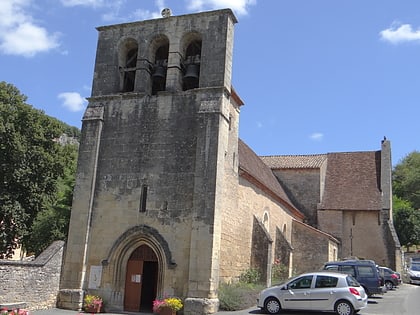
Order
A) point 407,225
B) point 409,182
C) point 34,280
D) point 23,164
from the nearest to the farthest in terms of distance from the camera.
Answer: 1. point 34,280
2. point 23,164
3. point 407,225
4. point 409,182

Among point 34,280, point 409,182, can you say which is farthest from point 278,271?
point 409,182

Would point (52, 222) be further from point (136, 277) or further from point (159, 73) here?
point (159, 73)

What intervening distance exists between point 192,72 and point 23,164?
522 inches

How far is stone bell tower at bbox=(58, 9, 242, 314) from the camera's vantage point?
50.2ft

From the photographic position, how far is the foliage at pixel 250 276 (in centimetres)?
1852

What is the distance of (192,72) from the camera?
57.0ft

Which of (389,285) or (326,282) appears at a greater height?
(326,282)

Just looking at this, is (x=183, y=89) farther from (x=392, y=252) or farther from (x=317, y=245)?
(x=392, y=252)

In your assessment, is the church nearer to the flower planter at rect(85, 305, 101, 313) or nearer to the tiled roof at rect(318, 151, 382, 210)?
the flower planter at rect(85, 305, 101, 313)

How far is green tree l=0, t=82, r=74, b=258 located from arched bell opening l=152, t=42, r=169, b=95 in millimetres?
10940

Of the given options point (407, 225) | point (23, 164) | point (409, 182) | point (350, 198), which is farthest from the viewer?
point (409, 182)

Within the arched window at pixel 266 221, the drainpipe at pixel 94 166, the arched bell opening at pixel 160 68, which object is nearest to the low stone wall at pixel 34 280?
the drainpipe at pixel 94 166

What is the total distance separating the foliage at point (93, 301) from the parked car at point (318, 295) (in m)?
5.52

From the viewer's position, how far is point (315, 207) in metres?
32.9
